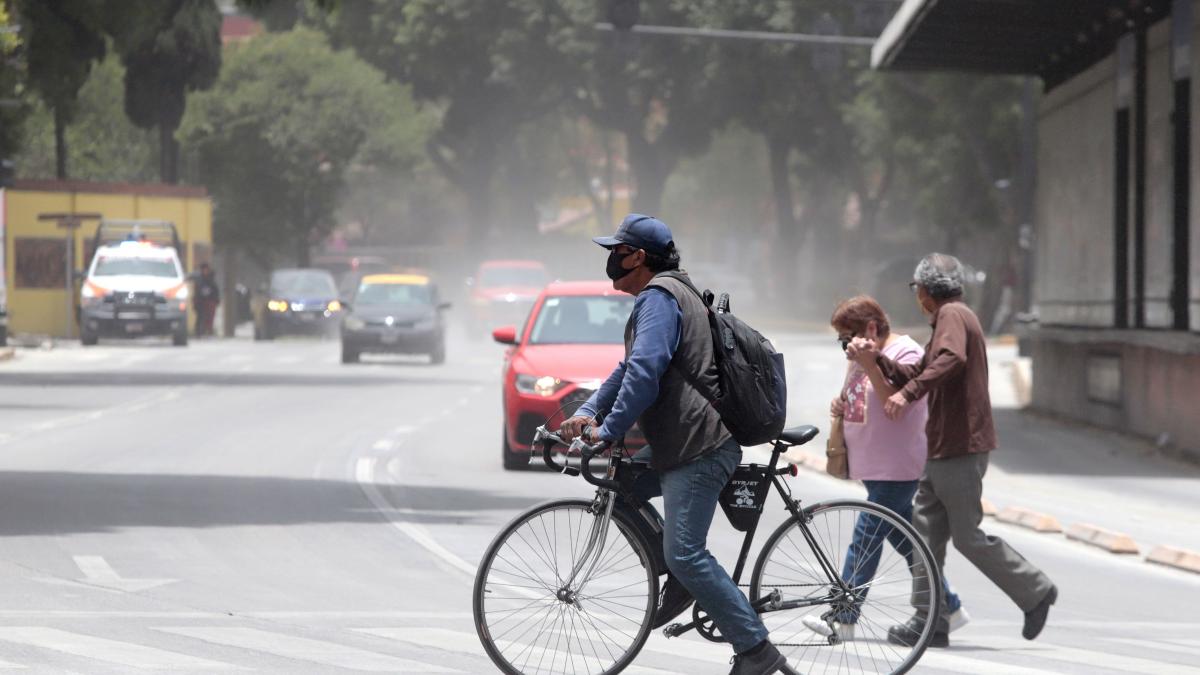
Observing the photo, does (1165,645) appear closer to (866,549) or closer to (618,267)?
(866,549)

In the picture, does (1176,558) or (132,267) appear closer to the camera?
(1176,558)

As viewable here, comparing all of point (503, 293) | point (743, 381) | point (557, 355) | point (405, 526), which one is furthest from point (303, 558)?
point (503, 293)

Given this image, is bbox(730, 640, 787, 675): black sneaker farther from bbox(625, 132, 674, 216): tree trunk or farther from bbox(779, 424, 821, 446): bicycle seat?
bbox(625, 132, 674, 216): tree trunk

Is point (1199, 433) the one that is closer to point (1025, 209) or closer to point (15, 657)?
point (15, 657)

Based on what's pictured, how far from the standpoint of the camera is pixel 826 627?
7.82 meters

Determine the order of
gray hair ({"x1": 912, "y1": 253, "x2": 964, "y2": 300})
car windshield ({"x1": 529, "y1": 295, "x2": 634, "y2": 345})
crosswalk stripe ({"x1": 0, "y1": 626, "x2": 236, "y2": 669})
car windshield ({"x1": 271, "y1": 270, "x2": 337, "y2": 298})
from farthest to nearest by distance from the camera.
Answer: car windshield ({"x1": 271, "y1": 270, "x2": 337, "y2": 298}) < car windshield ({"x1": 529, "y1": 295, "x2": 634, "y2": 345}) < gray hair ({"x1": 912, "y1": 253, "x2": 964, "y2": 300}) < crosswalk stripe ({"x1": 0, "y1": 626, "x2": 236, "y2": 669})

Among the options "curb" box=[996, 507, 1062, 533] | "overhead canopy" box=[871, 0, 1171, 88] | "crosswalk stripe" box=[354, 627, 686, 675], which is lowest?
"curb" box=[996, 507, 1062, 533]

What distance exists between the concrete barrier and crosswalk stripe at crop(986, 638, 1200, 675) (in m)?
4.09

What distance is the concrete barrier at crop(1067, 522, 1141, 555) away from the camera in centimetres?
1347

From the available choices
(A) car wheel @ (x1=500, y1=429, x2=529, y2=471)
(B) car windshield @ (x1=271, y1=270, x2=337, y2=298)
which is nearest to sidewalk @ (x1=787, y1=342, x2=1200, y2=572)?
(A) car wheel @ (x1=500, y1=429, x2=529, y2=471)

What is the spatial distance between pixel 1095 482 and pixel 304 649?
1063cm

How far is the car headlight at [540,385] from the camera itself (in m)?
17.5

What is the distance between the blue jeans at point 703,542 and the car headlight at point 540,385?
33.0 ft

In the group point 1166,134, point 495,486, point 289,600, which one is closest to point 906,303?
point 1166,134
